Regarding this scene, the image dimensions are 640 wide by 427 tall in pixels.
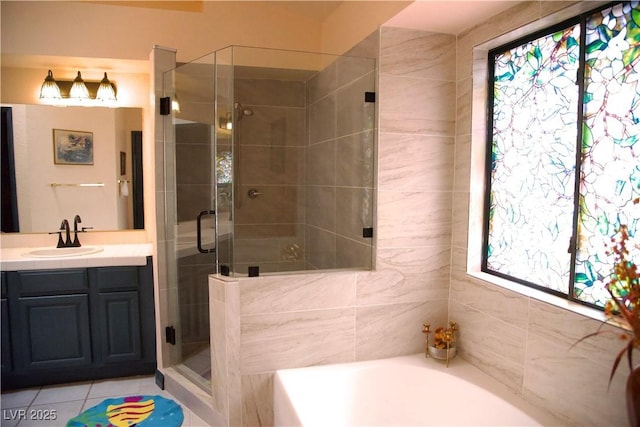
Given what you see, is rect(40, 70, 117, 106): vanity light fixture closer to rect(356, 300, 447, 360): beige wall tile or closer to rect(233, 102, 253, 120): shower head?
rect(233, 102, 253, 120): shower head

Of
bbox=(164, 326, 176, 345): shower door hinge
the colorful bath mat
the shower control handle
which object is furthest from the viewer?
bbox=(164, 326, 176, 345): shower door hinge

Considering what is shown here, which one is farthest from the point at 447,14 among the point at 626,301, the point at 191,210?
the point at 191,210

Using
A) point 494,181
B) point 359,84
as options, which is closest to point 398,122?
point 359,84

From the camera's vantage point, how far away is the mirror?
333cm

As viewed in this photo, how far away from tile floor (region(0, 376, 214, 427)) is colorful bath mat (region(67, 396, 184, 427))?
0.19 feet

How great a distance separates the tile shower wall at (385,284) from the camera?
92.5 inches

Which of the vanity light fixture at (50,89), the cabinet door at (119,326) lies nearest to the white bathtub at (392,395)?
the cabinet door at (119,326)

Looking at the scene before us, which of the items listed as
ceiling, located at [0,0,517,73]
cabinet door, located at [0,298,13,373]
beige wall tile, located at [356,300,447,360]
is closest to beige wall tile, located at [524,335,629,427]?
beige wall tile, located at [356,300,447,360]

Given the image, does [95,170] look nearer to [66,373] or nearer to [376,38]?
[66,373]

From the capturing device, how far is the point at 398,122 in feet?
8.13

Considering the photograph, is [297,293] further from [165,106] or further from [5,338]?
[5,338]

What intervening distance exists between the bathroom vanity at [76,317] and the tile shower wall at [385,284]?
102cm

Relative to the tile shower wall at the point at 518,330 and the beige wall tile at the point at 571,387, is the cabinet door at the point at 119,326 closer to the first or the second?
the tile shower wall at the point at 518,330

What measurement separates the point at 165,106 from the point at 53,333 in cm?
179
